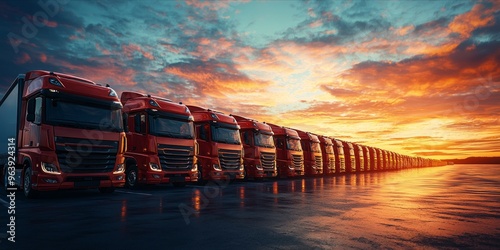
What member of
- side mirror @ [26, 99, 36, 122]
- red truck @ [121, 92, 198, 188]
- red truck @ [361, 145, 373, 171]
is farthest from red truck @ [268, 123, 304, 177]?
red truck @ [361, 145, 373, 171]

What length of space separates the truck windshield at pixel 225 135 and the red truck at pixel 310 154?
1116 cm

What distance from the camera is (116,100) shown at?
1174 centimetres

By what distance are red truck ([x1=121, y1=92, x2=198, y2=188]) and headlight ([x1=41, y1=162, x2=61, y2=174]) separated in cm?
343

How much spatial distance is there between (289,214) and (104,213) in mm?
3865

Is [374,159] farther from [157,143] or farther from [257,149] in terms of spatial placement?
[157,143]

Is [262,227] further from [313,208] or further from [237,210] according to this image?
[313,208]

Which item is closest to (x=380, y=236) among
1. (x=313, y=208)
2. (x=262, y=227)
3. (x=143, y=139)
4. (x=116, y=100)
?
(x=262, y=227)

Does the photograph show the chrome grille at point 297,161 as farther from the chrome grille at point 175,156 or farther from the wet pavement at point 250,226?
Answer: the wet pavement at point 250,226

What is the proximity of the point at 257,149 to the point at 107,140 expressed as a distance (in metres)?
11.3

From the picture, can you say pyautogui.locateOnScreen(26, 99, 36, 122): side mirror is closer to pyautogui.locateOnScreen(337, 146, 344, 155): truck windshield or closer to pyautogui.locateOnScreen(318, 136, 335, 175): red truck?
pyautogui.locateOnScreen(318, 136, 335, 175): red truck

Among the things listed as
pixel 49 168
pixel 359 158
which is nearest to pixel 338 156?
pixel 359 158

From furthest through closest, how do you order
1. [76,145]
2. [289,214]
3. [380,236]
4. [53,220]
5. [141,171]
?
1. [141,171]
2. [76,145]
3. [289,214]
4. [53,220]
5. [380,236]

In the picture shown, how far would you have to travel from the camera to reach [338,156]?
36406 mm

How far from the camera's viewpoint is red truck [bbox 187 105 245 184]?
1680 cm
